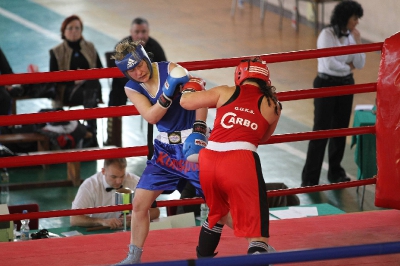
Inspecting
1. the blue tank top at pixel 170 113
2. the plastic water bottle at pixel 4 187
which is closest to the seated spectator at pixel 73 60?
the plastic water bottle at pixel 4 187

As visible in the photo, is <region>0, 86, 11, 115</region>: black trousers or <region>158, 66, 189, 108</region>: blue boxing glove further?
<region>0, 86, 11, 115</region>: black trousers

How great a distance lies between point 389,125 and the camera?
5242 mm

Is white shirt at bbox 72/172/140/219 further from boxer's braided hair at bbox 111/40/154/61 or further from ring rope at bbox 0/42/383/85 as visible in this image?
boxer's braided hair at bbox 111/40/154/61

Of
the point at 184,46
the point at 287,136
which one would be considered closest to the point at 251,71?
the point at 287,136

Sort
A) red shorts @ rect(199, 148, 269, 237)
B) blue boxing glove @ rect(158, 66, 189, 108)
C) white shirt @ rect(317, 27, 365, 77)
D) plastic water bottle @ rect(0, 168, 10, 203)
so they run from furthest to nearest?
plastic water bottle @ rect(0, 168, 10, 203), white shirt @ rect(317, 27, 365, 77), blue boxing glove @ rect(158, 66, 189, 108), red shorts @ rect(199, 148, 269, 237)

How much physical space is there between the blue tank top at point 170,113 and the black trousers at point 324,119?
4.73 m

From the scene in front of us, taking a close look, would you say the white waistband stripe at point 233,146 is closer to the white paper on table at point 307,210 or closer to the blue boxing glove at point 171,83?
the blue boxing glove at point 171,83

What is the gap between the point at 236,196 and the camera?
4.45 m

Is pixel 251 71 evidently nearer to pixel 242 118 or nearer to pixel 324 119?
pixel 242 118

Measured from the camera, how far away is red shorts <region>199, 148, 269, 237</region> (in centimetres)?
443

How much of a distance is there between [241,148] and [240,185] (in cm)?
21

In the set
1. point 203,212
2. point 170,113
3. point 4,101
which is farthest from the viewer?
point 4,101

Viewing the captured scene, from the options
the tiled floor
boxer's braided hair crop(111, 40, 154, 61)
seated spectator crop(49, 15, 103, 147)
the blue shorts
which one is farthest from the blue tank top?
seated spectator crop(49, 15, 103, 147)

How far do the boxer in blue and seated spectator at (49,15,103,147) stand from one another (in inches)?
241
